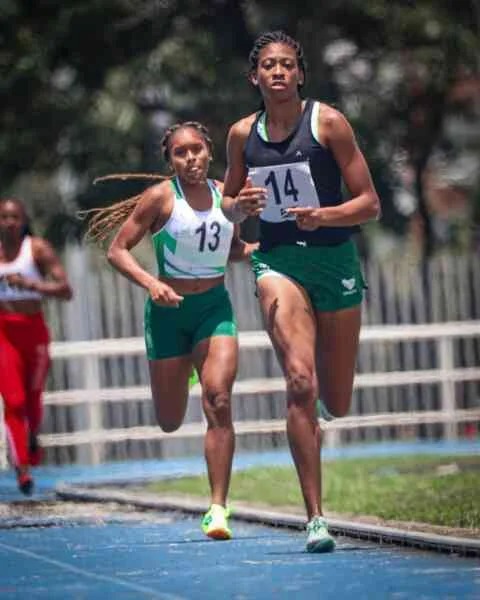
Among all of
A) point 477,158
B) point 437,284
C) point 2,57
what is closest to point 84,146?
point 2,57

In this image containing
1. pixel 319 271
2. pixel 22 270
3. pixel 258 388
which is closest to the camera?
pixel 319 271

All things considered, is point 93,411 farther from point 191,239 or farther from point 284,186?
point 284,186

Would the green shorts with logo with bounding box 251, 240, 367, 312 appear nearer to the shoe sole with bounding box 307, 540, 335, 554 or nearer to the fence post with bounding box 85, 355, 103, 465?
the shoe sole with bounding box 307, 540, 335, 554

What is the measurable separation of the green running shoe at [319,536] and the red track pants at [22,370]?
558 centimetres

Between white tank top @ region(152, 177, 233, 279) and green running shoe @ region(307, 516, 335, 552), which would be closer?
green running shoe @ region(307, 516, 335, 552)

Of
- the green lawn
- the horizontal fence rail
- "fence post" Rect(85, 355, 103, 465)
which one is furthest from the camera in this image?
"fence post" Rect(85, 355, 103, 465)

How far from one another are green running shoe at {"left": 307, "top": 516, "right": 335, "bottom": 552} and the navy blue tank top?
4.79 ft

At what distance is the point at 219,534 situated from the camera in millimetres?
11188

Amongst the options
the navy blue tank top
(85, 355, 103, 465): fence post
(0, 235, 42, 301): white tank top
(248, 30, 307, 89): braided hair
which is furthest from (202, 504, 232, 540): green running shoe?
(85, 355, 103, 465): fence post

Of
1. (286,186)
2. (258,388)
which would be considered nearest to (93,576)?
(286,186)

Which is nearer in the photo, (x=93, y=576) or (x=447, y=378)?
(x=93, y=576)

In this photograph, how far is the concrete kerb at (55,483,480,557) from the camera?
1030cm

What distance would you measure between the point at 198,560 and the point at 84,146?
16.0m

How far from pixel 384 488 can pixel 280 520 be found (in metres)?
2.98
